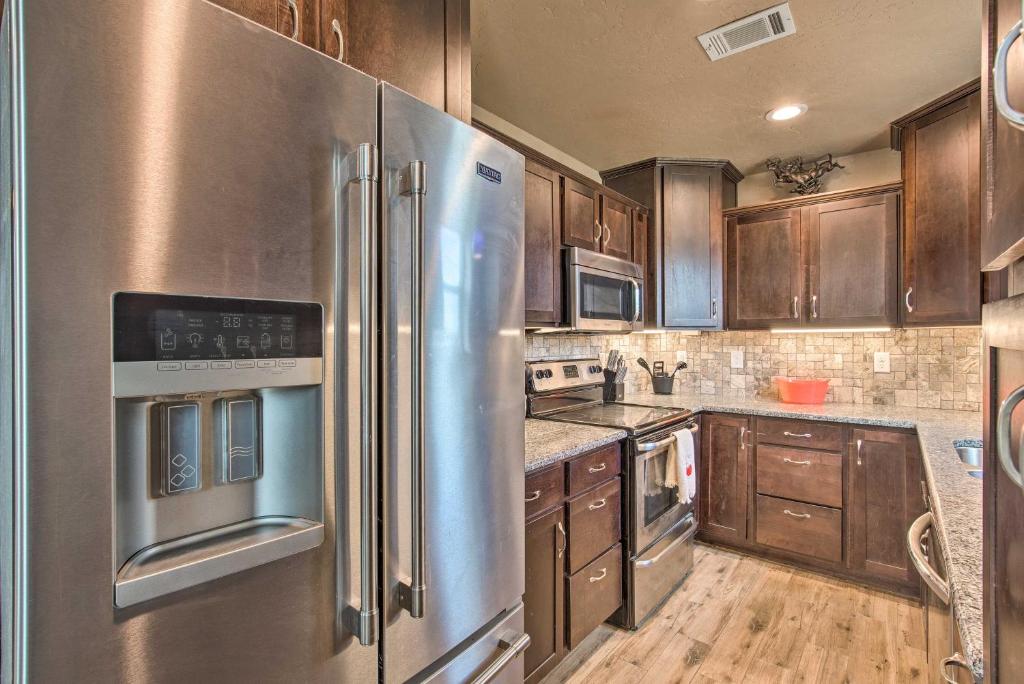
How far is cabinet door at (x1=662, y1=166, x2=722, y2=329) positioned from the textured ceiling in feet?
1.11

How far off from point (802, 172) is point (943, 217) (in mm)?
914

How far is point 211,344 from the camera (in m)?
0.67

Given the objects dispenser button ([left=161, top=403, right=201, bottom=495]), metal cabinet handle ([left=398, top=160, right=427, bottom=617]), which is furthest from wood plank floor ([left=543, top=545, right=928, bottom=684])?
dispenser button ([left=161, top=403, right=201, bottom=495])

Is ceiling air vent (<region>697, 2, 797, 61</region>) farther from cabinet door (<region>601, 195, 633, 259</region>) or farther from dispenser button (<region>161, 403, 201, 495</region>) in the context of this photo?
dispenser button (<region>161, 403, 201, 495</region>)

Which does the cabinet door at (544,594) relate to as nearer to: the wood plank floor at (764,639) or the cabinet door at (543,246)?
the wood plank floor at (764,639)

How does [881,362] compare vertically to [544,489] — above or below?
above

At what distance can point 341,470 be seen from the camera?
795 millimetres

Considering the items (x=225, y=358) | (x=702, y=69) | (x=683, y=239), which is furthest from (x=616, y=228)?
(x=225, y=358)

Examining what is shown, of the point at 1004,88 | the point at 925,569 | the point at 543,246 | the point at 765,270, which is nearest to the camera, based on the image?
the point at 1004,88

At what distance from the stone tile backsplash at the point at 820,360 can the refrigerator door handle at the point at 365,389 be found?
1.85 metres

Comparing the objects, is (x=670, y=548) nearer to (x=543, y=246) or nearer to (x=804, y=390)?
(x=804, y=390)

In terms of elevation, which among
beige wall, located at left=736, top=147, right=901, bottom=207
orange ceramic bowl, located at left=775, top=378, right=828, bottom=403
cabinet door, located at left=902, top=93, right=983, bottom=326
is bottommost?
orange ceramic bowl, located at left=775, top=378, right=828, bottom=403

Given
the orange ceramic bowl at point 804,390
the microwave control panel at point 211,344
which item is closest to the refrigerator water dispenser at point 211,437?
the microwave control panel at point 211,344

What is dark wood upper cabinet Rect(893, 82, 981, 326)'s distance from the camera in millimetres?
2314
